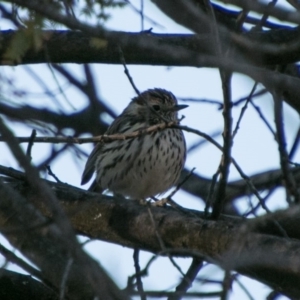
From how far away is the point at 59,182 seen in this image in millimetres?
7832

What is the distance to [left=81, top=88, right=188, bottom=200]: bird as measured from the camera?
10.1m

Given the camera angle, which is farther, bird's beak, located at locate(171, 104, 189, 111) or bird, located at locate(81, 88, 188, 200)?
bird's beak, located at locate(171, 104, 189, 111)

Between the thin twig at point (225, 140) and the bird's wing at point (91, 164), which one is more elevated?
the bird's wing at point (91, 164)

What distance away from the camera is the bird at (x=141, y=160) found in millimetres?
10094

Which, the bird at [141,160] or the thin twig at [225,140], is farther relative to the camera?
the bird at [141,160]

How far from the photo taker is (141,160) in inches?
398

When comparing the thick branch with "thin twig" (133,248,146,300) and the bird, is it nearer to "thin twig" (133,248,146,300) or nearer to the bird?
"thin twig" (133,248,146,300)

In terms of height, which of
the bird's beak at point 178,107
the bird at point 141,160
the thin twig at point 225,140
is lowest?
the thin twig at point 225,140

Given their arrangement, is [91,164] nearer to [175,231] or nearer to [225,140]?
[175,231]

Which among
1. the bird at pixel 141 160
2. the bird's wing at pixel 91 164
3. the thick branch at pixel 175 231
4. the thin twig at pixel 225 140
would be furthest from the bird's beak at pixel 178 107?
the thin twig at pixel 225 140

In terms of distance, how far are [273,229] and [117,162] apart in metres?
3.37

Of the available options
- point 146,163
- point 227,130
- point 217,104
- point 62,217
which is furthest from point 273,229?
point 62,217

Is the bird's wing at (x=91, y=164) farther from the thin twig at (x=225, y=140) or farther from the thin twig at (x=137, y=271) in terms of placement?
the thin twig at (x=225, y=140)

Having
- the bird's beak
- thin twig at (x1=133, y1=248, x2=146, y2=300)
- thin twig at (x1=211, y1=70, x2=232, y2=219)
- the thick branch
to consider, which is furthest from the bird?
thin twig at (x1=211, y1=70, x2=232, y2=219)
